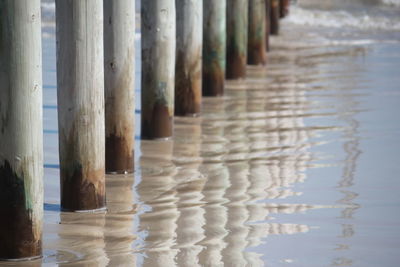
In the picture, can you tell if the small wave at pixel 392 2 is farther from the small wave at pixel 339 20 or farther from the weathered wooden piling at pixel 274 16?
the weathered wooden piling at pixel 274 16

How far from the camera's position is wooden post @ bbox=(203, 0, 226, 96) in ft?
35.8

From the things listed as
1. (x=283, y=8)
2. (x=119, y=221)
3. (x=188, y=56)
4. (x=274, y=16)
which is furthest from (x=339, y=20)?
(x=119, y=221)

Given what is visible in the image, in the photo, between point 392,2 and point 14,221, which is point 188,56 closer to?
point 14,221

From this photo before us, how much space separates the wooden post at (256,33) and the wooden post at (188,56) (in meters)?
4.27

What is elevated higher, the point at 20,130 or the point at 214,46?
the point at 214,46

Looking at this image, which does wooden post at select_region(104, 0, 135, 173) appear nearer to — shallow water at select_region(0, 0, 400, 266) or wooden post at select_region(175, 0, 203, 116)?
shallow water at select_region(0, 0, 400, 266)

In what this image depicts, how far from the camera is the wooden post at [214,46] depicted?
429 inches

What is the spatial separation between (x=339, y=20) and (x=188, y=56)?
15301 millimetres

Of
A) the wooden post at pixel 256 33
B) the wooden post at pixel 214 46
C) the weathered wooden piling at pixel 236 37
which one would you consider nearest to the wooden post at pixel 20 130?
the wooden post at pixel 214 46

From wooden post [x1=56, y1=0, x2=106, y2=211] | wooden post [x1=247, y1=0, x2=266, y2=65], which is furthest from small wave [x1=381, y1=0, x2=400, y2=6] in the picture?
wooden post [x1=56, y1=0, x2=106, y2=211]

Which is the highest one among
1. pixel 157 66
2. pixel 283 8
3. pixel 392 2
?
pixel 392 2

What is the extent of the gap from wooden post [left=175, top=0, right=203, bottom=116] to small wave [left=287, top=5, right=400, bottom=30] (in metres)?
13.4

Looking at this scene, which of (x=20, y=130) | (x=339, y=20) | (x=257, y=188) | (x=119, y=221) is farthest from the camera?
(x=339, y=20)

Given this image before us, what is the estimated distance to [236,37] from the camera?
12.4 m
